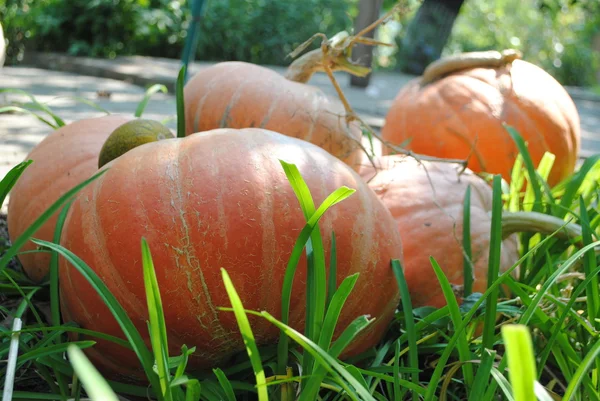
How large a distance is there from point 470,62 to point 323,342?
1.83m

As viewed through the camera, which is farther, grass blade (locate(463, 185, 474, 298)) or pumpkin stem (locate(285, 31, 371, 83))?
pumpkin stem (locate(285, 31, 371, 83))

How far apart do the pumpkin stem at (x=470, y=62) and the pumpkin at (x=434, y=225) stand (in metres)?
0.89

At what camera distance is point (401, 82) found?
26.0ft

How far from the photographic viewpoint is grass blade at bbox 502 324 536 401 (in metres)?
0.49

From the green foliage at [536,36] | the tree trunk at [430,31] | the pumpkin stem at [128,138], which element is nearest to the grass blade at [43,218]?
the pumpkin stem at [128,138]

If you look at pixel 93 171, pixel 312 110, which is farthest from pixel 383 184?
pixel 93 171

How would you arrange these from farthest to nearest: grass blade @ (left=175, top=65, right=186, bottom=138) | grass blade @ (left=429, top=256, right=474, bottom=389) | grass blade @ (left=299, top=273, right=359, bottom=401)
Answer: grass blade @ (left=175, top=65, right=186, bottom=138) < grass blade @ (left=429, top=256, right=474, bottom=389) < grass blade @ (left=299, top=273, right=359, bottom=401)

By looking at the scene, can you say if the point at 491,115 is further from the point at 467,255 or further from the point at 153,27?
the point at 153,27

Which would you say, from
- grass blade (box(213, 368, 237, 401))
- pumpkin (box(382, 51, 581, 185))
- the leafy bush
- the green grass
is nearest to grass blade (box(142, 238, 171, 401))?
the green grass

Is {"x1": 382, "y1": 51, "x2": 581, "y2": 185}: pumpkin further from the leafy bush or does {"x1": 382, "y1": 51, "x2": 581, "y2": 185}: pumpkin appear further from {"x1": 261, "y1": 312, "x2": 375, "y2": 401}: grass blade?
the leafy bush

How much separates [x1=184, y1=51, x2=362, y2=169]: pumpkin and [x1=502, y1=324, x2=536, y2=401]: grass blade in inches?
50.1

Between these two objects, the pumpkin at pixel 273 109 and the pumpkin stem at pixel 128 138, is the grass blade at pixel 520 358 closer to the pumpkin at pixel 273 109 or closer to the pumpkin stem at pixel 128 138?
the pumpkin stem at pixel 128 138

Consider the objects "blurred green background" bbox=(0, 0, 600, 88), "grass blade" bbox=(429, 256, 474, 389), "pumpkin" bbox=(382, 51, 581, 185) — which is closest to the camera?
"grass blade" bbox=(429, 256, 474, 389)

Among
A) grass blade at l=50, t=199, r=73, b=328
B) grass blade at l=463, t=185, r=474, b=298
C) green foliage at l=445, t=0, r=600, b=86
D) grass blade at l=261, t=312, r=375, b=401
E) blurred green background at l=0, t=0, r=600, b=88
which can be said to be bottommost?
green foliage at l=445, t=0, r=600, b=86
